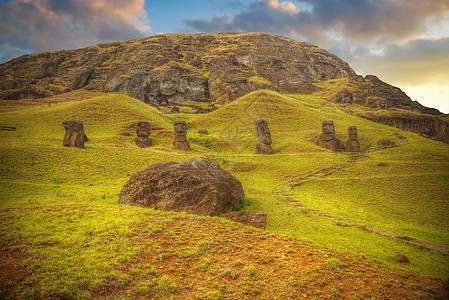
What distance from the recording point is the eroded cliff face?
96.0 meters

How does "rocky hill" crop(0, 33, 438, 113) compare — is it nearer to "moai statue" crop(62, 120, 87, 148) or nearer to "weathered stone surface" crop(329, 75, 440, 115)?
"weathered stone surface" crop(329, 75, 440, 115)

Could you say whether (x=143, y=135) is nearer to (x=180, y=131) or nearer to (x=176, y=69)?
(x=180, y=131)

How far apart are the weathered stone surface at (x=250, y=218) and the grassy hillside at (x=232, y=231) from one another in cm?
77

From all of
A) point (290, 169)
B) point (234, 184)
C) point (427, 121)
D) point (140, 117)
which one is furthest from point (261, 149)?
point (427, 121)

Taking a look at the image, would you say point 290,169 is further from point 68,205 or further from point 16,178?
point 16,178

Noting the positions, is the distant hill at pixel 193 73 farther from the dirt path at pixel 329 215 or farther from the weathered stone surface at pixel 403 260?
the weathered stone surface at pixel 403 260

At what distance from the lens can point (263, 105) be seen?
63844mm

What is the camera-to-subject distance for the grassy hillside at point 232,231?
241 inches

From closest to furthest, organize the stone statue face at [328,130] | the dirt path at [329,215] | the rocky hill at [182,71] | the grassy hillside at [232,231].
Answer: the grassy hillside at [232,231]
the dirt path at [329,215]
the stone statue face at [328,130]
the rocky hill at [182,71]

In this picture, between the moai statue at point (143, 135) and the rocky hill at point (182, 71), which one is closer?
the moai statue at point (143, 135)

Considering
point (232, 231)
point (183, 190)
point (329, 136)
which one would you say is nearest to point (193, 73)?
point (329, 136)

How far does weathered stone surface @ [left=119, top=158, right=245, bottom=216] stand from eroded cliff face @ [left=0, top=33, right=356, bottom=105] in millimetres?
74673

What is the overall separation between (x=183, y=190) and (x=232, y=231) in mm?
3949

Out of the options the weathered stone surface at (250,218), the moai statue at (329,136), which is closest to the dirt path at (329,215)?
the weathered stone surface at (250,218)
